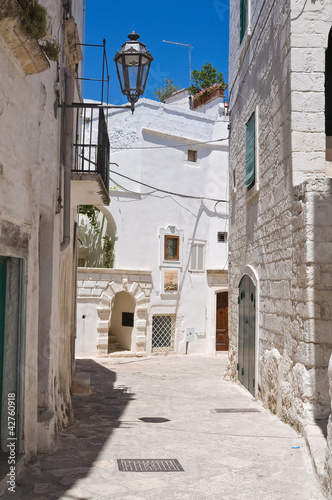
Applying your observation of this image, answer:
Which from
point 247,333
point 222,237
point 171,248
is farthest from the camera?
point 222,237

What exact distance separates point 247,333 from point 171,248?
10748 mm

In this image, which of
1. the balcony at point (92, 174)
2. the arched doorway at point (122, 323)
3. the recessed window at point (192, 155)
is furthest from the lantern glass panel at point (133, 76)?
the recessed window at point (192, 155)

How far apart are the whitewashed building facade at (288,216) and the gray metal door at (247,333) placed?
0.06 ft

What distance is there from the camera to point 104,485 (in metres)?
4.55

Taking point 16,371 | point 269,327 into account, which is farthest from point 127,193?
point 16,371

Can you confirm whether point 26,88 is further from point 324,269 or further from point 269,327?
point 269,327

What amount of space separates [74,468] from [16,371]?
41.1 inches

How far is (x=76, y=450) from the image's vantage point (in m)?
5.59

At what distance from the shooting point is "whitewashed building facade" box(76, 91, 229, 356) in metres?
19.3

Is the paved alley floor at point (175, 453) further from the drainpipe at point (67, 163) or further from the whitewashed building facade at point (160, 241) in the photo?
the whitewashed building facade at point (160, 241)

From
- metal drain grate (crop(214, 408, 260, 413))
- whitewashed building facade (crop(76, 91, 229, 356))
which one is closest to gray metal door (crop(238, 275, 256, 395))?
metal drain grate (crop(214, 408, 260, 413))

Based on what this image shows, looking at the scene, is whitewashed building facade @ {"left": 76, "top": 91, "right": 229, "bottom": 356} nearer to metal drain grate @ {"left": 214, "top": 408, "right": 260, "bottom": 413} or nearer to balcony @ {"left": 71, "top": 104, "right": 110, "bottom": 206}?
balcony @ {"left": 71, "top": 104, "right": 110, "bottom": 206}

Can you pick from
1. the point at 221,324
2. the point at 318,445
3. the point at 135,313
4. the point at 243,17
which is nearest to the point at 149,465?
the point at 318,445

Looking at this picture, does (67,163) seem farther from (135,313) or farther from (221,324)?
(221,324)
